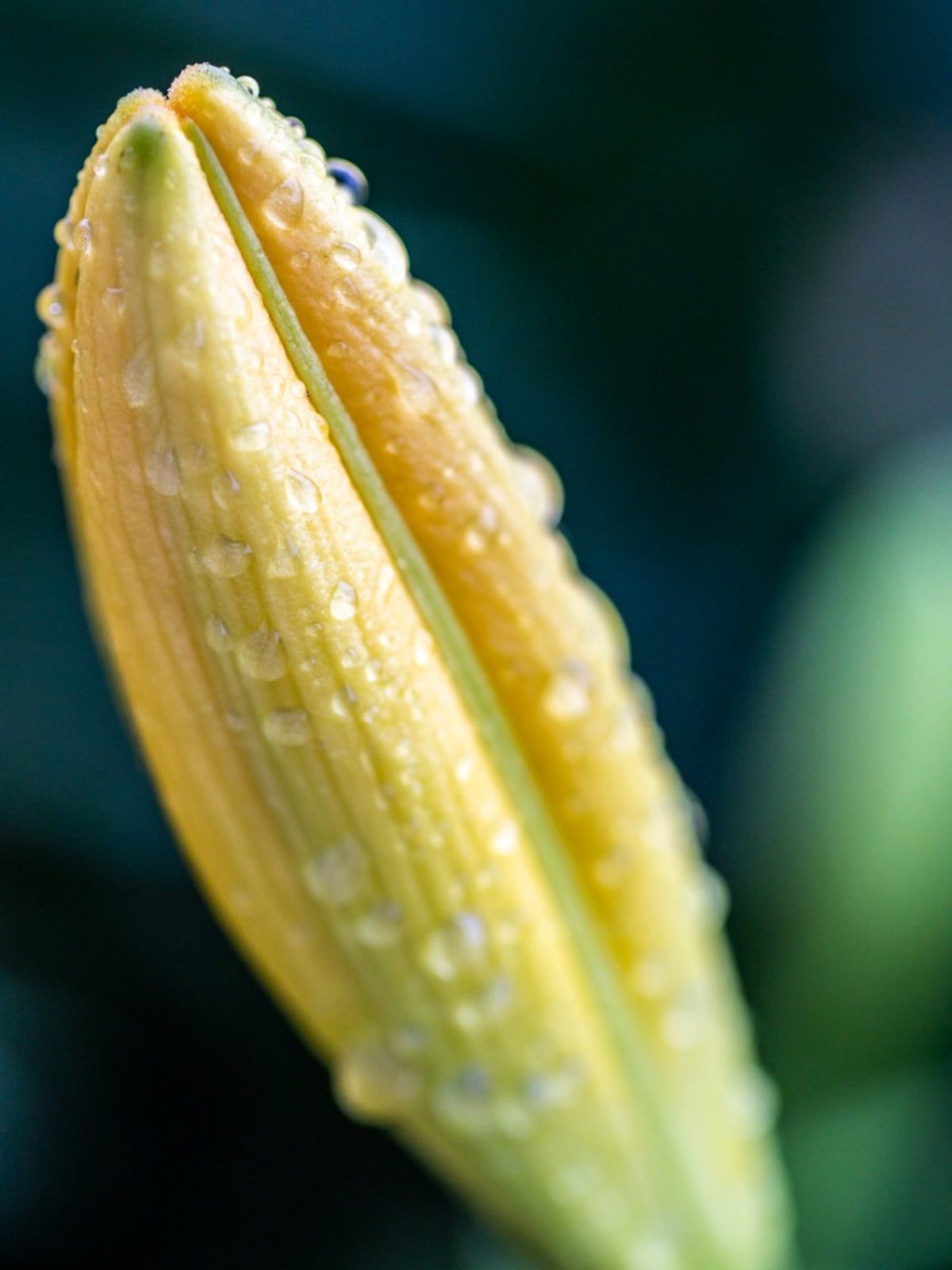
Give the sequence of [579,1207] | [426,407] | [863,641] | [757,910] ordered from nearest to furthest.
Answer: [426,407] → [579,1207] → [863,641] → [757,910]

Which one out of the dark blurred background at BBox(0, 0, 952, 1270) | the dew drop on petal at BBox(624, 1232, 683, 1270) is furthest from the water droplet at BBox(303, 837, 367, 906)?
the dark blurred background at BBox(0, 0, 952, 1270)

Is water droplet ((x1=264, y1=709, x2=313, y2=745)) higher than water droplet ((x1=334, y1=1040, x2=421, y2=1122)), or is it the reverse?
water droplet ((x1=264, y1=709, x2=313, y2=745))

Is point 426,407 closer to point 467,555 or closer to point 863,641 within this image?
point 467,555

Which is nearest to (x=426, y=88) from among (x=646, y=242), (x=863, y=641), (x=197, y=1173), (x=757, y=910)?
(x=646, y=242)

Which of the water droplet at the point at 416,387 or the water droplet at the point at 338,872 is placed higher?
the water droplet at the point at 416,387

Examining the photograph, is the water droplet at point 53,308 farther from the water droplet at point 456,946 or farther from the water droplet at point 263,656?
the water droplet at point 456,946

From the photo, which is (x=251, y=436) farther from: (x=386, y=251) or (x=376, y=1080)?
(x=376, y=1080)

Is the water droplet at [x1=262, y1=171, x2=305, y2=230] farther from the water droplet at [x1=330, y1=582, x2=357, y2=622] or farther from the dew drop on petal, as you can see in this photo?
the dew drop on petal

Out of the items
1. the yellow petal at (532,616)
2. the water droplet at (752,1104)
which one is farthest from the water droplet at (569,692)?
the water droplet at (752,1104)
